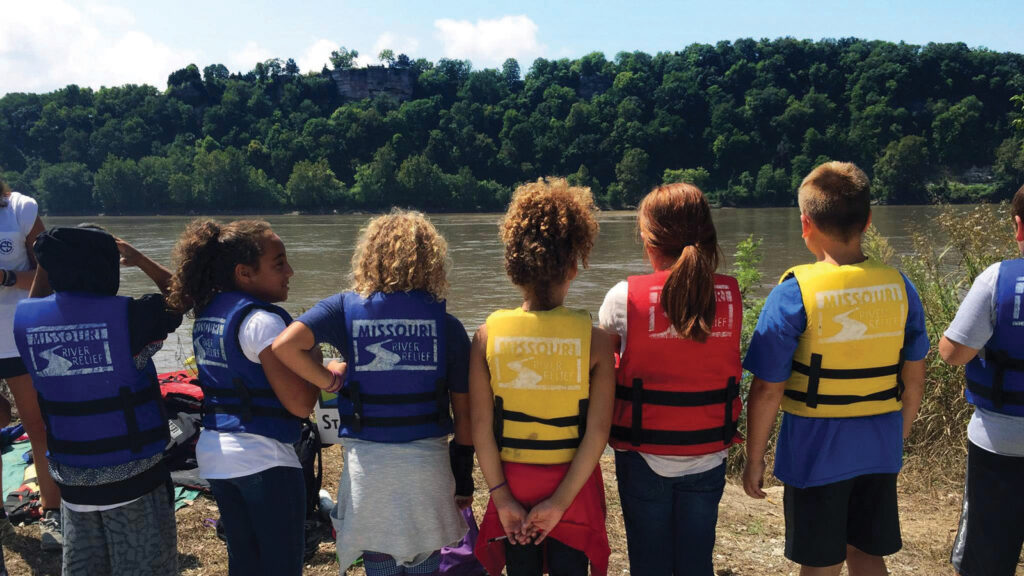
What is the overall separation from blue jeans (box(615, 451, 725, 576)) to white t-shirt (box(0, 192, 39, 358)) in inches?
115

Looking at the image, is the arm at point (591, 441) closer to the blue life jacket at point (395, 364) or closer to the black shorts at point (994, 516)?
the blue life jacket at point (395, 364)

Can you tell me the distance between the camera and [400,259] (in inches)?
93.9

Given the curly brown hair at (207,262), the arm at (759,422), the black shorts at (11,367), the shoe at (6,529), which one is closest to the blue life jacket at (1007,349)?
the arm at (759,422)

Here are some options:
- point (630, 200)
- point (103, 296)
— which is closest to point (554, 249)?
point (103, 296)

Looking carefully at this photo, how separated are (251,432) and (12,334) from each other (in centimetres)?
177

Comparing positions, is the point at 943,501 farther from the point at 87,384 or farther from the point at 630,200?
the point at 630,200

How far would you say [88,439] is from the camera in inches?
99.1

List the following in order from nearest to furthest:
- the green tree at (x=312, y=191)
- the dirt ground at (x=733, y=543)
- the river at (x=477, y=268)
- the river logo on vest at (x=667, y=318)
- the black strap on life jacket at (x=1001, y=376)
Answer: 1. the river logo on vest at (x=667, y=318)
2. the black strap on life jacket at (x=1001, y=376)
3. the dirt ground at (x=733, y=543)
4. the river at (x=477, y=268)
5. the green tree at (x=312, y=191)

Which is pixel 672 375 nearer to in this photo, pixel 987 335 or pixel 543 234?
pixel 543 234

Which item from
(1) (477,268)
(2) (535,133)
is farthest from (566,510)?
(2) (535,133)

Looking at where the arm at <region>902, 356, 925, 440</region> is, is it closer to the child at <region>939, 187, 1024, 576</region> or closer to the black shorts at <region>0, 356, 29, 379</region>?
the child at <region>939, 187, 1024, 576</region>

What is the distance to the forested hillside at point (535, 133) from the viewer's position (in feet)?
254

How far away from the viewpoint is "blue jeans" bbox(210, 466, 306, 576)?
2.46 meters

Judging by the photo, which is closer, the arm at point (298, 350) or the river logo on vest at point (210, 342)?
the arm at point (298, 350)
